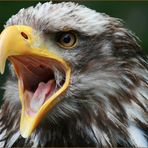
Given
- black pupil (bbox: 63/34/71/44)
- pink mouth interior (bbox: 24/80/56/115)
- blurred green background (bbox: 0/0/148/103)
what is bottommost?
pink mouth interior (bbox: 24/80/56/115)

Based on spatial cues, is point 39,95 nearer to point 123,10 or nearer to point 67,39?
point 67,39

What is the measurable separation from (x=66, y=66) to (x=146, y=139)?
34cm

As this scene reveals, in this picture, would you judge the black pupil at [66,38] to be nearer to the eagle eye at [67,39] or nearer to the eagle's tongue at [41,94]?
the eagle eye at [67,39]

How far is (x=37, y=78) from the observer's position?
3.34 m

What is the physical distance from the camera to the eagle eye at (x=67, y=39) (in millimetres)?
3252

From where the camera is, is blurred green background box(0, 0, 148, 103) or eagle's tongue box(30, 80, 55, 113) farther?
blurred green background box(0, 0, 148, 103)

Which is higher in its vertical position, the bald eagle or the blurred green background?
the blurred green background

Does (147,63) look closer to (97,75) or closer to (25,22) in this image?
(97,75)

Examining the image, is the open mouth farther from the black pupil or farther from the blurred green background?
the blurred green background

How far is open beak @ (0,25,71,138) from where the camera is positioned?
10.4 ft

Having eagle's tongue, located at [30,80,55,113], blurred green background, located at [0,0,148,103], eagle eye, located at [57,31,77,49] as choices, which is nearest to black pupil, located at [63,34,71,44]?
eagle eye, located at [57,31,77,49]

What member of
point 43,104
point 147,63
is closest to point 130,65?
point 147,63

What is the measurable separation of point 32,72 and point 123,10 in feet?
4.88

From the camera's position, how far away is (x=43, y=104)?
3.20 m
